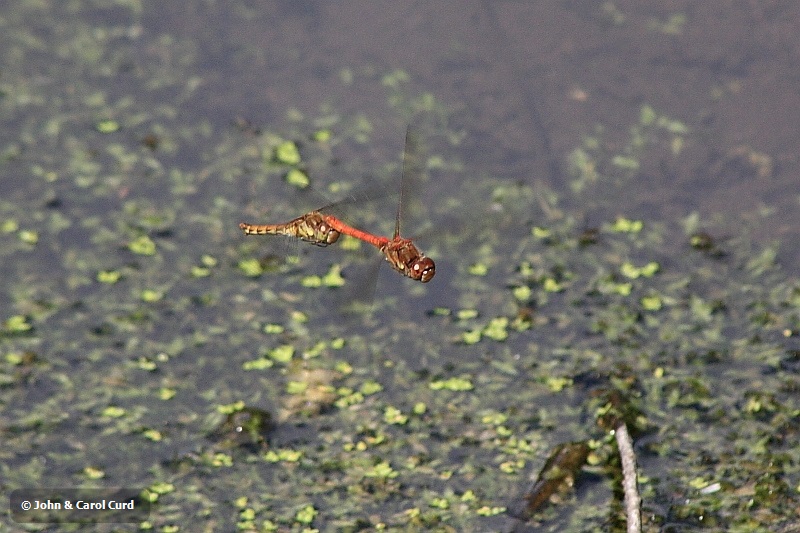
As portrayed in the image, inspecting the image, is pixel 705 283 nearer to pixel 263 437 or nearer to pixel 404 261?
pixel 404 261

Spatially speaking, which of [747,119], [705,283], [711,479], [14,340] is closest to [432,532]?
[711,479]

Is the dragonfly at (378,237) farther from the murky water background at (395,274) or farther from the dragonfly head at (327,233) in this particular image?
the murky water background at (395,274)

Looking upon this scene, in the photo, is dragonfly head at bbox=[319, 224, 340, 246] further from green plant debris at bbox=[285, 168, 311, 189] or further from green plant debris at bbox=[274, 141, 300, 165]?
green plant debris at bbox=[274, 141, 300, 165]

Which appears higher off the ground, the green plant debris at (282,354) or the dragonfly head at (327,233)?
the dragonfly head at (327,233)

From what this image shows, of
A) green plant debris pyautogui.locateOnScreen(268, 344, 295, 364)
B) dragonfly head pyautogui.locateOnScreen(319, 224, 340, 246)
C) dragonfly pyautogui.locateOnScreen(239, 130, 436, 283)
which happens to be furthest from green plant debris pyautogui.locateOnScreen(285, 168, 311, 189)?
dragonfly head pyautogui.locateOnScreen(319, 224, 340, 246)

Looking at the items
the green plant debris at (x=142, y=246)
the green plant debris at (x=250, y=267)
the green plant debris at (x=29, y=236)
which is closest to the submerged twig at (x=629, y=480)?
the green plant debris at (x=250, y=267)

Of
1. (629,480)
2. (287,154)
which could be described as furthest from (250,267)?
(629,480)

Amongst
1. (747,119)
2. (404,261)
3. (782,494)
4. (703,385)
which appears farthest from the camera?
(747,119)
